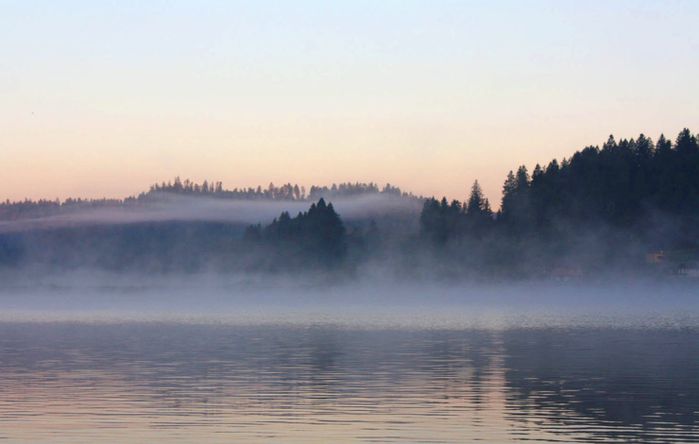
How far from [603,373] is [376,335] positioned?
38845 mm

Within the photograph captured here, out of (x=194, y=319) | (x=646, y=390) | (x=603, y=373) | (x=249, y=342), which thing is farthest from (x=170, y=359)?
(x=194, y=319)

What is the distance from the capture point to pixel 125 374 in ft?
222

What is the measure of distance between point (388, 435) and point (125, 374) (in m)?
26.0

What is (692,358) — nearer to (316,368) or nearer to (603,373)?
(603,373)

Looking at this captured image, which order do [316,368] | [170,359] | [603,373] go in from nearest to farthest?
1. [603,373]
2. [316,368]
3. [170,359]

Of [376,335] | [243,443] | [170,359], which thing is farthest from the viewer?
[376,335]

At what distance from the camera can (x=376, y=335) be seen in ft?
340

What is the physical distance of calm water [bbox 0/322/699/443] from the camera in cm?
4650

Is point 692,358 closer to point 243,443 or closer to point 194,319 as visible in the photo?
point 243,443

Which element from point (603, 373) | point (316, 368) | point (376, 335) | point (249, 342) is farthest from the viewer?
point (376, 335)

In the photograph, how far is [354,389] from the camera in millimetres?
59500

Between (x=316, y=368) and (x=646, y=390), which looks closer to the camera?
(x=646, y=390)

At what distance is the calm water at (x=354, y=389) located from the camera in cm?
4650

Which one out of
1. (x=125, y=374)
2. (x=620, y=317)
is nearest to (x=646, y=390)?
(x=125, y=374)
